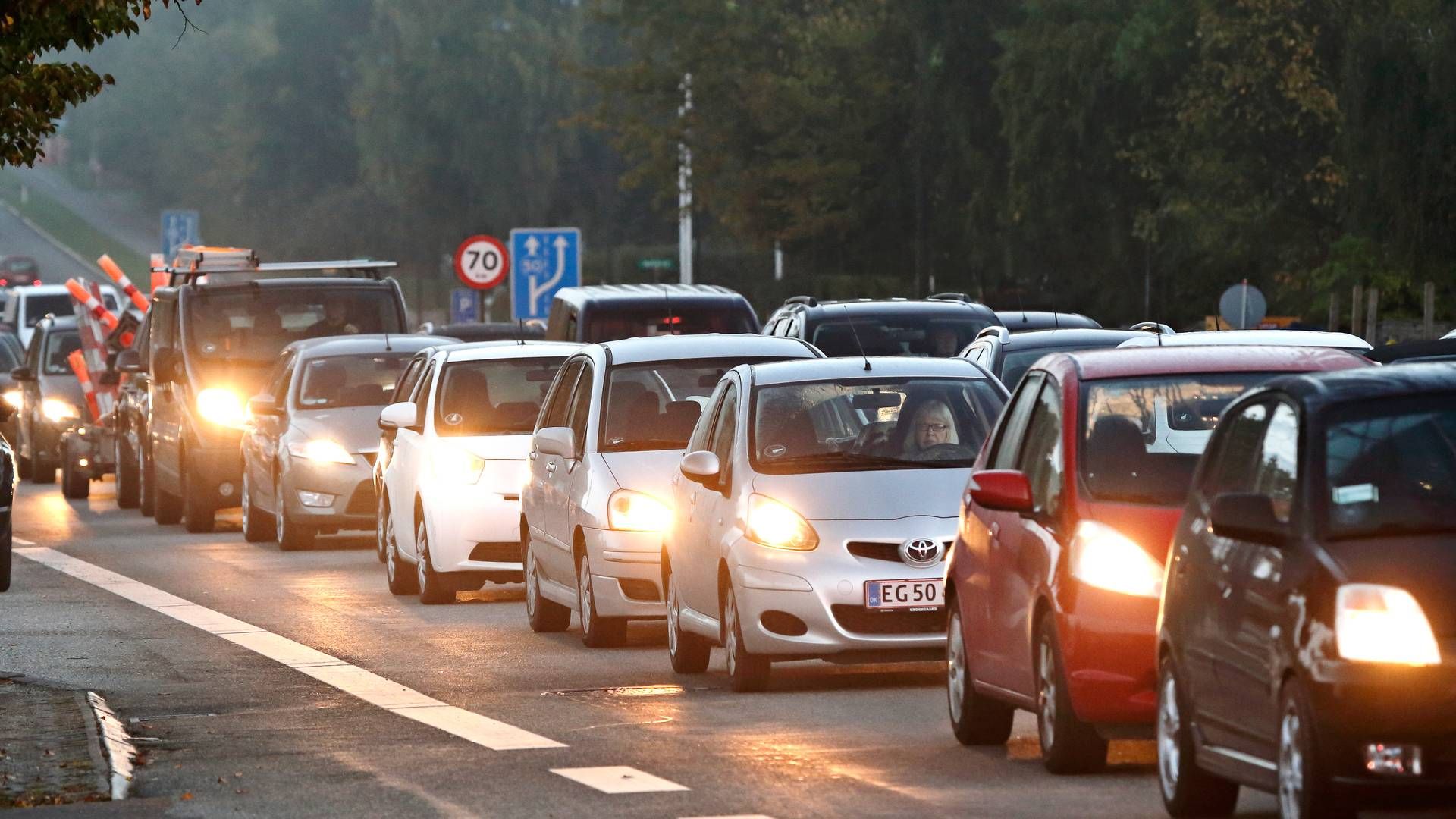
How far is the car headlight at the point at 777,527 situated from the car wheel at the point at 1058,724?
3038 mm

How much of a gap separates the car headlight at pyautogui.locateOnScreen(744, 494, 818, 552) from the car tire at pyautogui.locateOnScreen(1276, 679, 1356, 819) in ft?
18.1

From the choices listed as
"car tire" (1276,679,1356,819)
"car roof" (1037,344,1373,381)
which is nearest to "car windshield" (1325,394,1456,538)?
"car tire" (1276,679,1356,819)

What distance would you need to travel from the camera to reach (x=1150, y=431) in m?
11.5

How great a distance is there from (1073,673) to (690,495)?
4905mm

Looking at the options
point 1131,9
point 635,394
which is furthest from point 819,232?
point 635,394

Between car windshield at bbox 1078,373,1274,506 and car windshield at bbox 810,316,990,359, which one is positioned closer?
car windshield at bbox 1078,373,1274,506

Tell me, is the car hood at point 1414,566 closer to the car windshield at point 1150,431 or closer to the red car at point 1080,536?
the red car at point 1080,536

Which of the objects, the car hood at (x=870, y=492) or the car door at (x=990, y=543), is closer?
the car door at (x=990, y=543)

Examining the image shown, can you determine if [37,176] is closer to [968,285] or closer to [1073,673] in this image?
[968,285]

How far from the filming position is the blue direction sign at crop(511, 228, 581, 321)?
42.7m

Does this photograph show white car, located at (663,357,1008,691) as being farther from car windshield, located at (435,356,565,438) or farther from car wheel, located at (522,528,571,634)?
car windshield, located at (435,356,565,438)

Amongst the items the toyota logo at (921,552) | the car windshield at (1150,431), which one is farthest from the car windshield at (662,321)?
the car windshield at (1150,431)

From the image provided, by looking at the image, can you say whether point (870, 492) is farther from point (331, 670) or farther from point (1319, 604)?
point (1319, 604)

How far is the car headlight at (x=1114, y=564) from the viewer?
32.6ft
